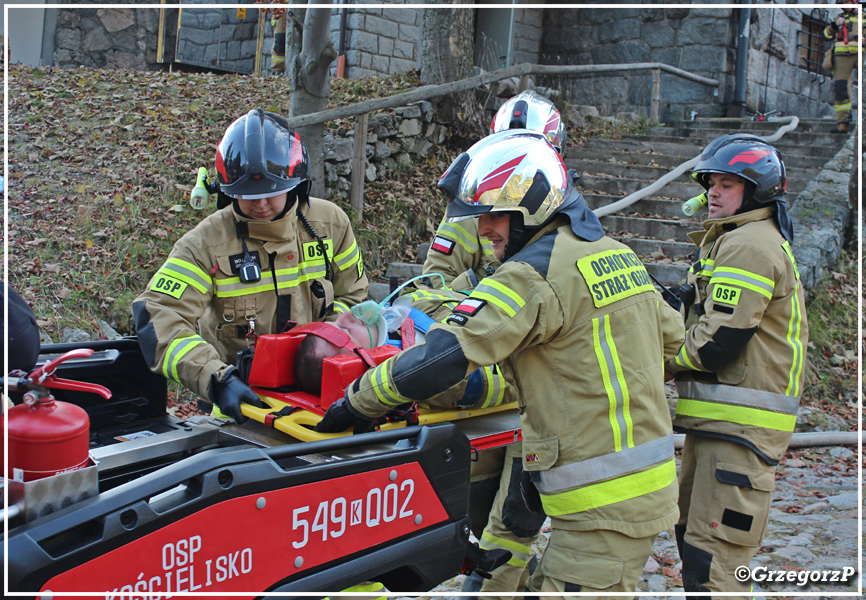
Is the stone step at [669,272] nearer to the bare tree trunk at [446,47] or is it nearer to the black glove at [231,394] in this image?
the bare tree trunk at [446,47]

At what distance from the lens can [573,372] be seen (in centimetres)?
237

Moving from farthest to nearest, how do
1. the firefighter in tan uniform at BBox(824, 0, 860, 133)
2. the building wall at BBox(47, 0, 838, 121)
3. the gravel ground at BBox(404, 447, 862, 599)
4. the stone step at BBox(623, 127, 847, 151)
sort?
the building wall at BBox(47, 0, 838, 121), the firefighter in tan uniform at BBox(824, 0, 860, 133), the stone step at BBox(623, 127, 847, 151), the gravel ground at BBox(404, 447, 862, 599)

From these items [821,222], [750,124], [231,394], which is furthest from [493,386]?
[750,124]

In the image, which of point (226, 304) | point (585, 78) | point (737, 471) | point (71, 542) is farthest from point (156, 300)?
point (585, 78)

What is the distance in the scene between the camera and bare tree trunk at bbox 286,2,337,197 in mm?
6695

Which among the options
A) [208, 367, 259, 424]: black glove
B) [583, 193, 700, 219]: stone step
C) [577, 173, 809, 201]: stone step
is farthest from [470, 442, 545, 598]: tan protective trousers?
[577, 173, 809, 201]: stone step

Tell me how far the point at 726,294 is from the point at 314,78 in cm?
500

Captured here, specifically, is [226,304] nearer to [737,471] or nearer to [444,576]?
[444,576]

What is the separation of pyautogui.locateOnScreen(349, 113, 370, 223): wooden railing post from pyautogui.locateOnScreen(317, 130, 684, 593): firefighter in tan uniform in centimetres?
535

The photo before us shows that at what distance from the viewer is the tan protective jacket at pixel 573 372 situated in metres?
2.29

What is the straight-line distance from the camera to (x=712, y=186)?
3.53 metres

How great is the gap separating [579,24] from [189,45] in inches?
297

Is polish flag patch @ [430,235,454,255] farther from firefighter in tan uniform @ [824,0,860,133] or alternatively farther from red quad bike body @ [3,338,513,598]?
firefighter in tan uniform @ [824,0,860,133]

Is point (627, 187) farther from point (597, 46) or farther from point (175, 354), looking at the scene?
point (175, 354)
